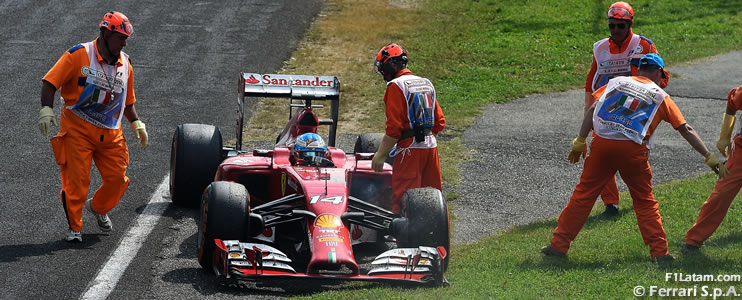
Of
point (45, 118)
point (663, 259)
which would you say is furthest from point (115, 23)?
point (663, 259)

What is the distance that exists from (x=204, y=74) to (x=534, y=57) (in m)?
6.81

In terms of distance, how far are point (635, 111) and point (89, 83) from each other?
4.95 meters

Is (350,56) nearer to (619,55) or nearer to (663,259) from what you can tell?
(619,55)

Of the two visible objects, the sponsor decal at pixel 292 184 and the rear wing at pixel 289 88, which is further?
the rear wing at pixel 289 88

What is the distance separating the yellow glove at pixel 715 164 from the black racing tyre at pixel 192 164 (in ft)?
16.7

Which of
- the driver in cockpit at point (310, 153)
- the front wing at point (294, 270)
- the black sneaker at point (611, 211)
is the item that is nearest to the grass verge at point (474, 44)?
the black sneaker at point (611, 211)

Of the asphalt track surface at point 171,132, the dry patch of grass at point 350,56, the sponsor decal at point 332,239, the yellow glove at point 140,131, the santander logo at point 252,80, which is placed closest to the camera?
the sponsor decal at point 332,239

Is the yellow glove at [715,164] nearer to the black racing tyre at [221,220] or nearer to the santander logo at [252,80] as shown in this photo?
the black racing tyre at [221,220]

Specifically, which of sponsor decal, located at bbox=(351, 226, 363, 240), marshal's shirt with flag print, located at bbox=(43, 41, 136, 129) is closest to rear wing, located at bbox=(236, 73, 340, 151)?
marshal's shirt with flag print, located at bbox=(43, 41, 136, 129)

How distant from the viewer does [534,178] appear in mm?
12352

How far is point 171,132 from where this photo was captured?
1410cm

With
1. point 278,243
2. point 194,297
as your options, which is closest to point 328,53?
point 278,243

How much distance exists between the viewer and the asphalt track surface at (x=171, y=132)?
334 inches

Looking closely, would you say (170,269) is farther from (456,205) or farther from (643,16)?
(643,16)
